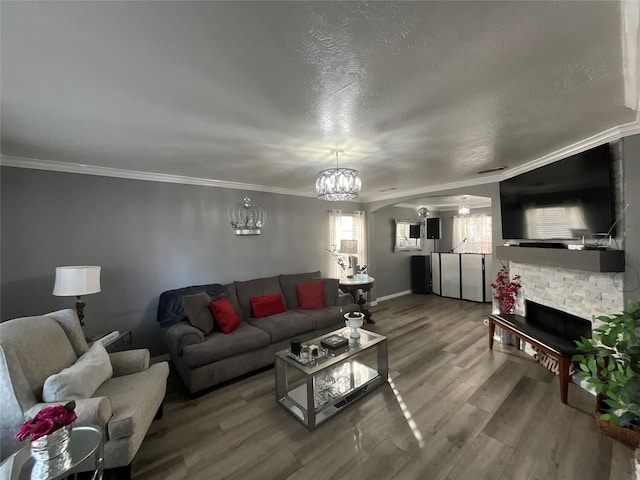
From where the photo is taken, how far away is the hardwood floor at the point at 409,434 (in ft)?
5.51

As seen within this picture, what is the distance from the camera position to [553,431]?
198 cm

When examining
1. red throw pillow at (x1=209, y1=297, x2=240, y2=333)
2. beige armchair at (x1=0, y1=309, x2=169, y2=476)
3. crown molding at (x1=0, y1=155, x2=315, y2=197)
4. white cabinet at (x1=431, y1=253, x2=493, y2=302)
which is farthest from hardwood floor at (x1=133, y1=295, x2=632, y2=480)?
white cabinet at (x1=431, y1=253, x2=493, y2=302)

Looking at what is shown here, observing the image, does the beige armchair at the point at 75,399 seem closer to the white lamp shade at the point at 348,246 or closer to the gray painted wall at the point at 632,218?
the white lamp shade at the point at 348,246

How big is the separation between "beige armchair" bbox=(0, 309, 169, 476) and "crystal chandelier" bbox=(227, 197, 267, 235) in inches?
86.5

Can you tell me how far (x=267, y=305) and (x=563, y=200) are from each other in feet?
12.4

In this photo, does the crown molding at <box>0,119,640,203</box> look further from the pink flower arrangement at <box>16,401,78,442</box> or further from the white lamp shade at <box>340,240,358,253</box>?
the pink flower arrangement at <box>16,401,78,442</box>

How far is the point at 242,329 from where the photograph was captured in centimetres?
308

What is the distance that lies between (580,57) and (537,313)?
3199 millimetres

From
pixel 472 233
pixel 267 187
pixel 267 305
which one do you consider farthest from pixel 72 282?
pixel 472 233

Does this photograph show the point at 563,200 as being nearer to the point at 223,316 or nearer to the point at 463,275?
the point at 463,275

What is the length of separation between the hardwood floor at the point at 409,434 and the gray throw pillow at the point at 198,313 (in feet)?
2.17

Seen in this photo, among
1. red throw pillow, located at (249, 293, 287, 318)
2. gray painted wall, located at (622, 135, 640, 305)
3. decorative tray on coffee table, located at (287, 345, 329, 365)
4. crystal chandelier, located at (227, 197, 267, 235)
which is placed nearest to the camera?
gray painted wall, located at (622, 135, 640, 305)

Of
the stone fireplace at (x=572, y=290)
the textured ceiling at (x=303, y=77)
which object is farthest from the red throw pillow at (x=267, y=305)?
the stone fireplace at (x=572, y=290)

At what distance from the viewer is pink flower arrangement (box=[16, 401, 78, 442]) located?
43.5 inches
